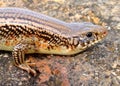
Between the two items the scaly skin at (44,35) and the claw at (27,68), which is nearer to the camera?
the claw at (27,68)

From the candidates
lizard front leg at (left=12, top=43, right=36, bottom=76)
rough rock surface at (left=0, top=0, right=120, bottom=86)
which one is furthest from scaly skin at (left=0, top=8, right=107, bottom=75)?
rough rock surface at (left=0, top=0, right=120, bottom=86)

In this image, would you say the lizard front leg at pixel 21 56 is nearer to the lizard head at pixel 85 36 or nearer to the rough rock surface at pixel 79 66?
the rough rock surface at pixel 79 66

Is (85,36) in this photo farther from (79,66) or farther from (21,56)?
(21,56)

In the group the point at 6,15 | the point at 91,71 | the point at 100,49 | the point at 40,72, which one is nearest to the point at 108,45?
the point at 100,49

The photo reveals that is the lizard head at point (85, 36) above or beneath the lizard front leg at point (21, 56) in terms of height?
above

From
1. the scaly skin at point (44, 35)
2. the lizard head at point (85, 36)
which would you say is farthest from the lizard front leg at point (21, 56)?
the lizard head at point (85, 36)

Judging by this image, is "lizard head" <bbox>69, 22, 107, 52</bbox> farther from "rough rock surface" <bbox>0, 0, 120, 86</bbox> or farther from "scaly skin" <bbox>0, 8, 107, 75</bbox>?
"rough rock surface" <bbox>0, 0, 120, 86</bbox>

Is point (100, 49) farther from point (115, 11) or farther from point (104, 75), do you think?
point (115, 11)

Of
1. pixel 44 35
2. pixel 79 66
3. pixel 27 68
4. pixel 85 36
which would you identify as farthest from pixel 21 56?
pixel 85 36
